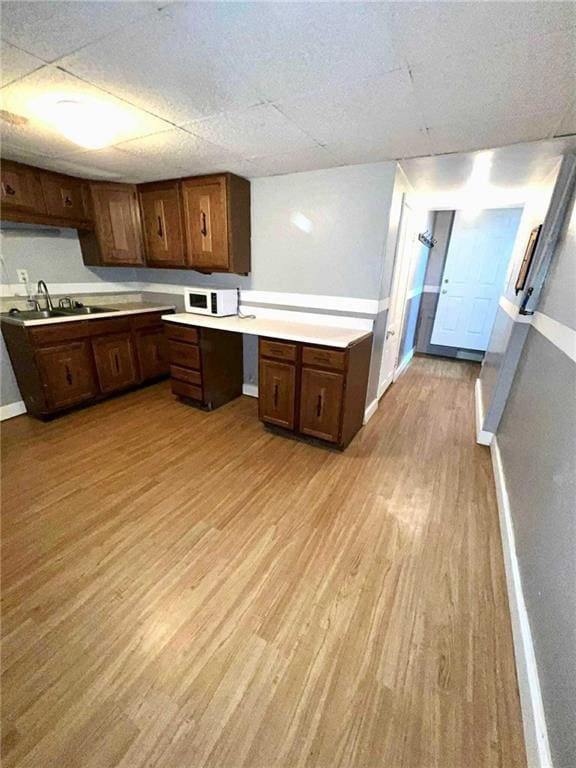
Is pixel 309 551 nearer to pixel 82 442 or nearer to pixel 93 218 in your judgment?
pixel 82 442

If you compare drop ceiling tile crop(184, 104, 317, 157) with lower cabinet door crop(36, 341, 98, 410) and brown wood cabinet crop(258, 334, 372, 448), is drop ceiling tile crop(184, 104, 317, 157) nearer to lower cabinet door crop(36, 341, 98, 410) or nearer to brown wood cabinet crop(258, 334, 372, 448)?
brown wood cabinet crop(258, 334, 372, 448)

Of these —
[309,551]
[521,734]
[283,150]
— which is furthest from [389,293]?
[521,734]

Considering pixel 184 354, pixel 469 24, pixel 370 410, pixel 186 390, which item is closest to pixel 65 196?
pixel 184 354

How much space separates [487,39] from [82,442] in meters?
3.31

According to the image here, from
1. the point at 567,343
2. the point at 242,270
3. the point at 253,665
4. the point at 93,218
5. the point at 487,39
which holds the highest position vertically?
the point at 487,39

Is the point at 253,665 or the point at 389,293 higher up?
the point at 389,293

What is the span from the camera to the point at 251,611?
1.37 metres

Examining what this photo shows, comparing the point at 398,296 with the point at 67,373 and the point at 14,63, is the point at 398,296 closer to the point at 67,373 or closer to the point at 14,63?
the point at 14,63

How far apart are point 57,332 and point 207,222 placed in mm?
1694

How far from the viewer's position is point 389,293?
287 centimetres

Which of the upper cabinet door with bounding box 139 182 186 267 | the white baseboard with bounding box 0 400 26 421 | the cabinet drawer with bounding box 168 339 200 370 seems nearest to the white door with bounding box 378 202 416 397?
the cabinet drawer with bounding box 168 339 200 370

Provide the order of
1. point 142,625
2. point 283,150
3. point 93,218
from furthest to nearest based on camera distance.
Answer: point 93,218 → point 283,150 → point 142,625

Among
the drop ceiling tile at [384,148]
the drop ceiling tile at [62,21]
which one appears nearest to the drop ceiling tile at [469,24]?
the drop ceiling tile at [384,148]

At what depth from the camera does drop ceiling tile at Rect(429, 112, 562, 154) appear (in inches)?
61.7
